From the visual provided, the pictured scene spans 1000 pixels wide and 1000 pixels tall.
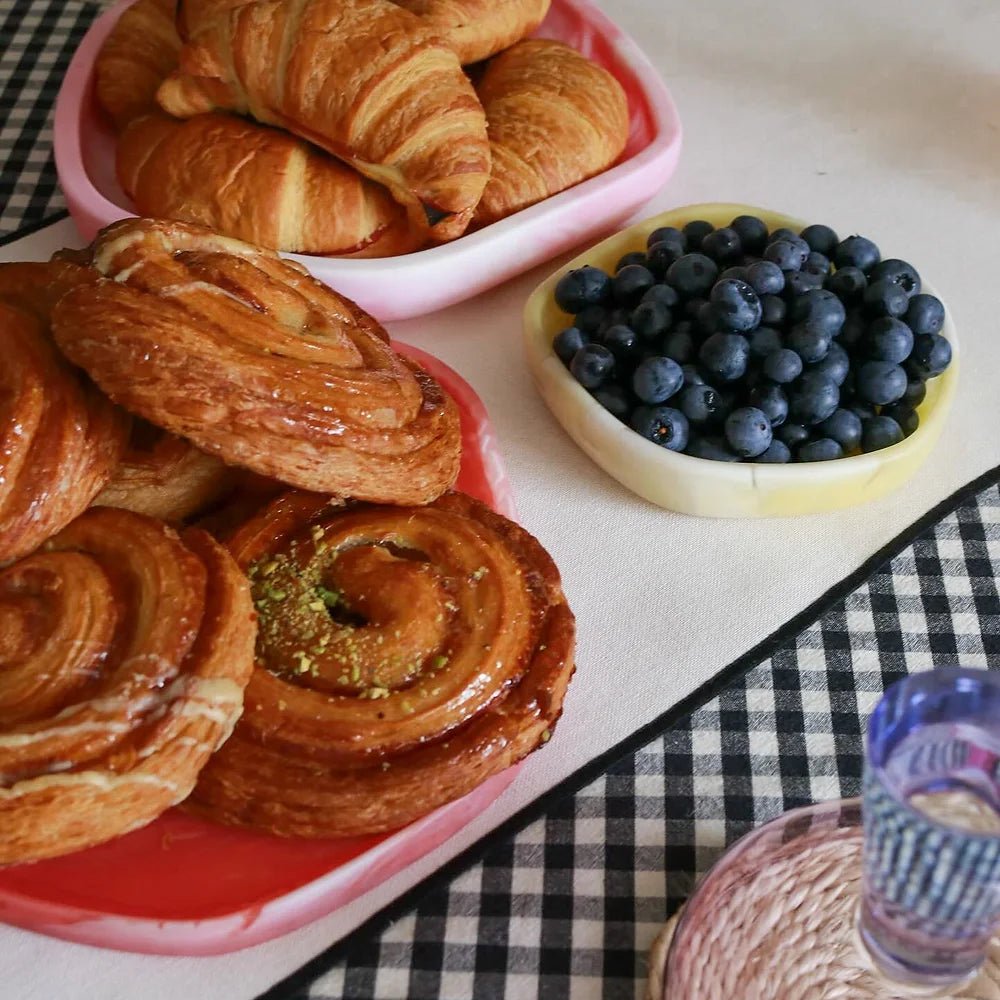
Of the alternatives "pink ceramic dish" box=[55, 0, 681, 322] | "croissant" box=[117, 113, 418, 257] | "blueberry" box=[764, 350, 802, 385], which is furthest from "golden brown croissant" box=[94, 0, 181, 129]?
"blueberry" box=[764, 350, 802, 385]

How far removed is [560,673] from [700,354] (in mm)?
438

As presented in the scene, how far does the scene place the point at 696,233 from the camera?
140cm

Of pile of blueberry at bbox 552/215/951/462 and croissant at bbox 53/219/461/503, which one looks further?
pile of blueberry at bbox 552/215/951/462

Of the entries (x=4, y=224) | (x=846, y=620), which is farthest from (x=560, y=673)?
(x=4, y=224)

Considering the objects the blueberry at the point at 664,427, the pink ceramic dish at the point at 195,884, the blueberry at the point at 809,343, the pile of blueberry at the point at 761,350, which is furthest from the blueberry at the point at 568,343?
the pink ceramic dish at the point at 195,884

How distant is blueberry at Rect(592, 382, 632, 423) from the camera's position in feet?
4.15

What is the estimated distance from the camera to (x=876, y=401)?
124cm

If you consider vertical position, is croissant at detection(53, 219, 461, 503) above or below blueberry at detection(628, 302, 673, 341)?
above

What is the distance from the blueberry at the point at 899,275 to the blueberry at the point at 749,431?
261 mm

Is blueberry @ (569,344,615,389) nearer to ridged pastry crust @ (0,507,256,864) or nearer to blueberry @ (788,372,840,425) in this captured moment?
blueberry @ (788,372,840,425)

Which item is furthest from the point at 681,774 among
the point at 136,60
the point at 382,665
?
the point at 136,60

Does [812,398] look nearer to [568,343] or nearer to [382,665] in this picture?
[568,343]

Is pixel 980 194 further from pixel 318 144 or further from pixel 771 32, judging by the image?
pixel 318 144

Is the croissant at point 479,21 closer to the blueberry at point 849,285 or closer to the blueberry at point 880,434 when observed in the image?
the blueberry at point 849,285
